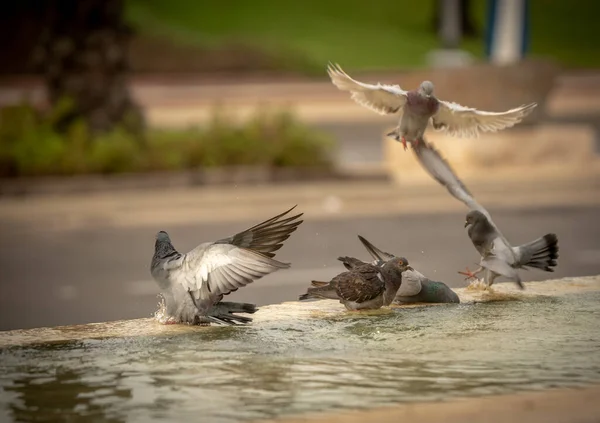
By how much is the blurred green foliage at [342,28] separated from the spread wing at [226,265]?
33310mm

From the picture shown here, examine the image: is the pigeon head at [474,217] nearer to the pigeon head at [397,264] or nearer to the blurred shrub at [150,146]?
the pigeon head at [397,264]

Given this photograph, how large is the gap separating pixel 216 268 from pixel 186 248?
26.6ft

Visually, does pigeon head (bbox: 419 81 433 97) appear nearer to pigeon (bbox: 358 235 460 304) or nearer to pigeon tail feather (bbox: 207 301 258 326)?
pigeon (bbox: 358 235 460 304)

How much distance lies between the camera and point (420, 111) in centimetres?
645

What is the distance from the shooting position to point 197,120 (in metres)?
27.6

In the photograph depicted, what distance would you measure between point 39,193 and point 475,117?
1102cm

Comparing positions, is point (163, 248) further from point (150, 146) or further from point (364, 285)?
point (150, 146)

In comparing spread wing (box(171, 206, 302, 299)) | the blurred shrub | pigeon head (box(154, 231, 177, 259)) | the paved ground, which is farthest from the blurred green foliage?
spread wing (box(171, 206, 302, 299))

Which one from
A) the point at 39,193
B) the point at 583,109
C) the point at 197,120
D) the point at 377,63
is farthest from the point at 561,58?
the point at 39,193

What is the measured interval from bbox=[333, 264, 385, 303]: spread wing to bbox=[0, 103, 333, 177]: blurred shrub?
11.5 metres

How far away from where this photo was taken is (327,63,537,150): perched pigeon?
644 centimetres

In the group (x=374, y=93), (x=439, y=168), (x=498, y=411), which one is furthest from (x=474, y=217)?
(x=498, y=411)

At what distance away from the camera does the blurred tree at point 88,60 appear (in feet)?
61.6

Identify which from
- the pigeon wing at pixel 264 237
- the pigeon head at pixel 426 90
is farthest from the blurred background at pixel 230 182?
the pigeon wing at pixel 264 237
